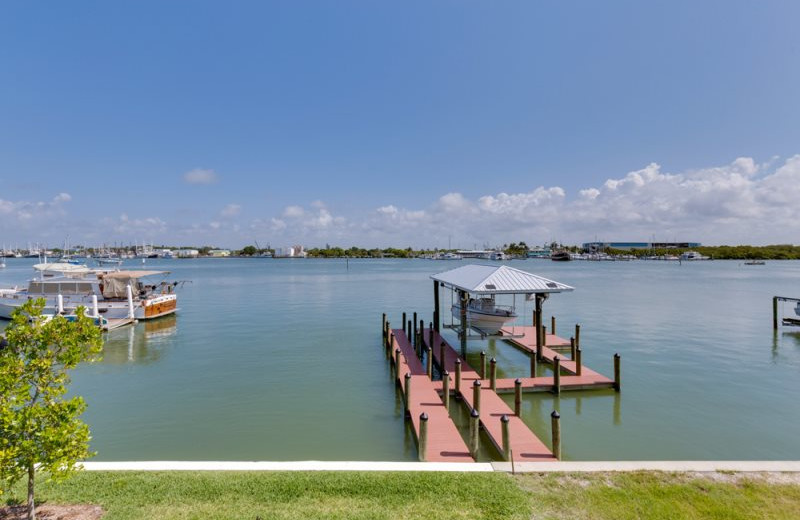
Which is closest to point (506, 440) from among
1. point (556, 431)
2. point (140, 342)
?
point (556, 431)

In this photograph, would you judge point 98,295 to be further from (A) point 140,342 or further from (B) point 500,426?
(B) point 500,426

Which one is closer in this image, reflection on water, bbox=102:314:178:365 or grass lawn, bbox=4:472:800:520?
grass lawn, bbox=4:472:800:520

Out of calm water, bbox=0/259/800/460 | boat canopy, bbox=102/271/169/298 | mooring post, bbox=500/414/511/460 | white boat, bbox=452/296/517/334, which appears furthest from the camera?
boat canopy, bbox=102/271/169/298

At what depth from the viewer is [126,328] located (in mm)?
30859

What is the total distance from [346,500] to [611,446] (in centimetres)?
872

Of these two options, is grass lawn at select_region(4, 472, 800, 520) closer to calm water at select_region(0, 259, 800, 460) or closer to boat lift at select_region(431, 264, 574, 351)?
calm water at select_region(0, 259, 800, 460)

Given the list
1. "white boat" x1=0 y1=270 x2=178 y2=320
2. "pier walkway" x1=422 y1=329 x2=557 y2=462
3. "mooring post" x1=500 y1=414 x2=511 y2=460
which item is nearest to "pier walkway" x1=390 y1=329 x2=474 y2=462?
"mooring post" x1=500 y1=414 x2=511 y2=460

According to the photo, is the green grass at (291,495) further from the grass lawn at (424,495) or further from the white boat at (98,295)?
the white boat at (98,295)

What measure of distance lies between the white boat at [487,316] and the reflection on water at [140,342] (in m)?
16.9

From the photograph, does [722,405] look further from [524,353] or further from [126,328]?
[126,328]

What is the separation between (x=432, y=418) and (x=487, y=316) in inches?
324

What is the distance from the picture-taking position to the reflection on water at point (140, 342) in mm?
22250

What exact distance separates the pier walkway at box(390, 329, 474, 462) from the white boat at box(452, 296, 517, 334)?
337 centimetres

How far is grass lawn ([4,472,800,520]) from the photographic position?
6.32 metres
